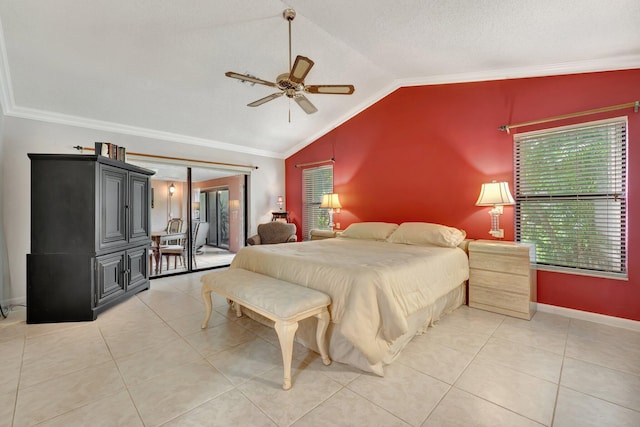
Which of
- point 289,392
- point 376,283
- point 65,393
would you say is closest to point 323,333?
point 289,392

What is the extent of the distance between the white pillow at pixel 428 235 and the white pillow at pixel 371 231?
0.46ft

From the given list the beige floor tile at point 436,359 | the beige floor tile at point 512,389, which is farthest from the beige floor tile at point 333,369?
the beige floor tile at point 512,389

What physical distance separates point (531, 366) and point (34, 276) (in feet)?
15.4

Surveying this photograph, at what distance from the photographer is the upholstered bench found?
6.05 feet

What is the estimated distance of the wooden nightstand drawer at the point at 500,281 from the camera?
2900 millimetres

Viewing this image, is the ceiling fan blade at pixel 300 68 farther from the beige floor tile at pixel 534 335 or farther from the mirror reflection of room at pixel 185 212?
the mirror reflection of room at pixel 185 212

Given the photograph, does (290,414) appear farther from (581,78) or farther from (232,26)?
(581,78)

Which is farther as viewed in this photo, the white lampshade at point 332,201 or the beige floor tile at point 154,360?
the white lampshade at point 332,201

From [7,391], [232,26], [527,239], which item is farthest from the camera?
[527,239]

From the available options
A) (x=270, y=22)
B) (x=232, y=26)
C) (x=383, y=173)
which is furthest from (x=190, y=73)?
(x=383, y=173)

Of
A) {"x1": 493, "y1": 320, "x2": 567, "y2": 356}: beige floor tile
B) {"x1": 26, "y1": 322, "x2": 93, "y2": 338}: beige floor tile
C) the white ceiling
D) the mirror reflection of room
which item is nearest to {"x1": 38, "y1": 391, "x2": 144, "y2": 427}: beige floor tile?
{"x1": 26, "y1": 322, "x2": 93, "y2": 338}: beige floor tile

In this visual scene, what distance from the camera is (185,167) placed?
194 inches

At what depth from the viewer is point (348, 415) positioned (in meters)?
1.58

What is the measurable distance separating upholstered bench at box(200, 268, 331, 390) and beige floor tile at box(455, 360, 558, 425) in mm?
1028
